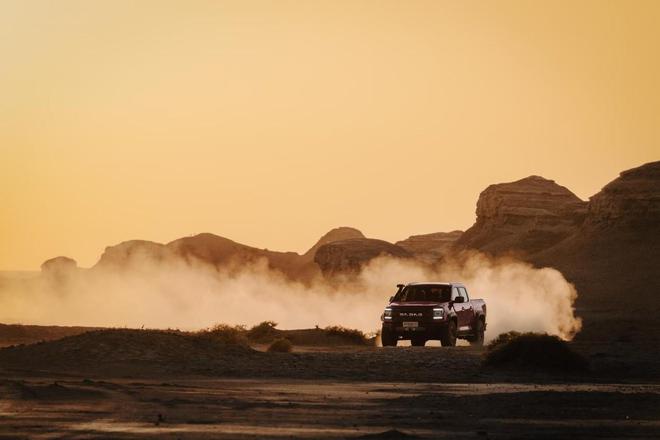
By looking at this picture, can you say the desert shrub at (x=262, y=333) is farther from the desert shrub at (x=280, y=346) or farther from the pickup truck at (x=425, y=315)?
the pickup truck at (x=425, y=315)

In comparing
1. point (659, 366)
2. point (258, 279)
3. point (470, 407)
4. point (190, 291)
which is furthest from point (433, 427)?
point (258, 279)

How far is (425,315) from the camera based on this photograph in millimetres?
47719

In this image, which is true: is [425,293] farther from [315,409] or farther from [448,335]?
[315,409]

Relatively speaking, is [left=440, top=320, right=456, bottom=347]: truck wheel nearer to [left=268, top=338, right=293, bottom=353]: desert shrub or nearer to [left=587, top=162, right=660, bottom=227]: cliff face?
[left=268, top=338, right=293, bottom=353]: desert shrub

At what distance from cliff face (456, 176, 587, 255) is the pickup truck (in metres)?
90.9

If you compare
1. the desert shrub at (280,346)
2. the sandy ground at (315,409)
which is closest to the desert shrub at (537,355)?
the sandy ground at (315,409)

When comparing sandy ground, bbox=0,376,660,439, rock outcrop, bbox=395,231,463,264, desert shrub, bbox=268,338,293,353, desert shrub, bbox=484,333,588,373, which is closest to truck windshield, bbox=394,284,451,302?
desert shrub, bbox=268,338,293,353

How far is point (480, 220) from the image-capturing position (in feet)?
531

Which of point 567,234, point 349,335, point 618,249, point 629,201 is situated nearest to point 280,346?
point 349,335

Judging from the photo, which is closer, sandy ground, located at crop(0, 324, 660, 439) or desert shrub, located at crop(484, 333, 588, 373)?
sandy ground, located at crop(0, 324, 660, 439)

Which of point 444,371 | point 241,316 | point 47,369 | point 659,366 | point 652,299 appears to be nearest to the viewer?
point 47,369

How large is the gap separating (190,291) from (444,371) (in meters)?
117

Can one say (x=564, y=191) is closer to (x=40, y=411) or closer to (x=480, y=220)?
(x=480, y=220)

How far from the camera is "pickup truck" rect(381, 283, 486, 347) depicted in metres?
47.8
